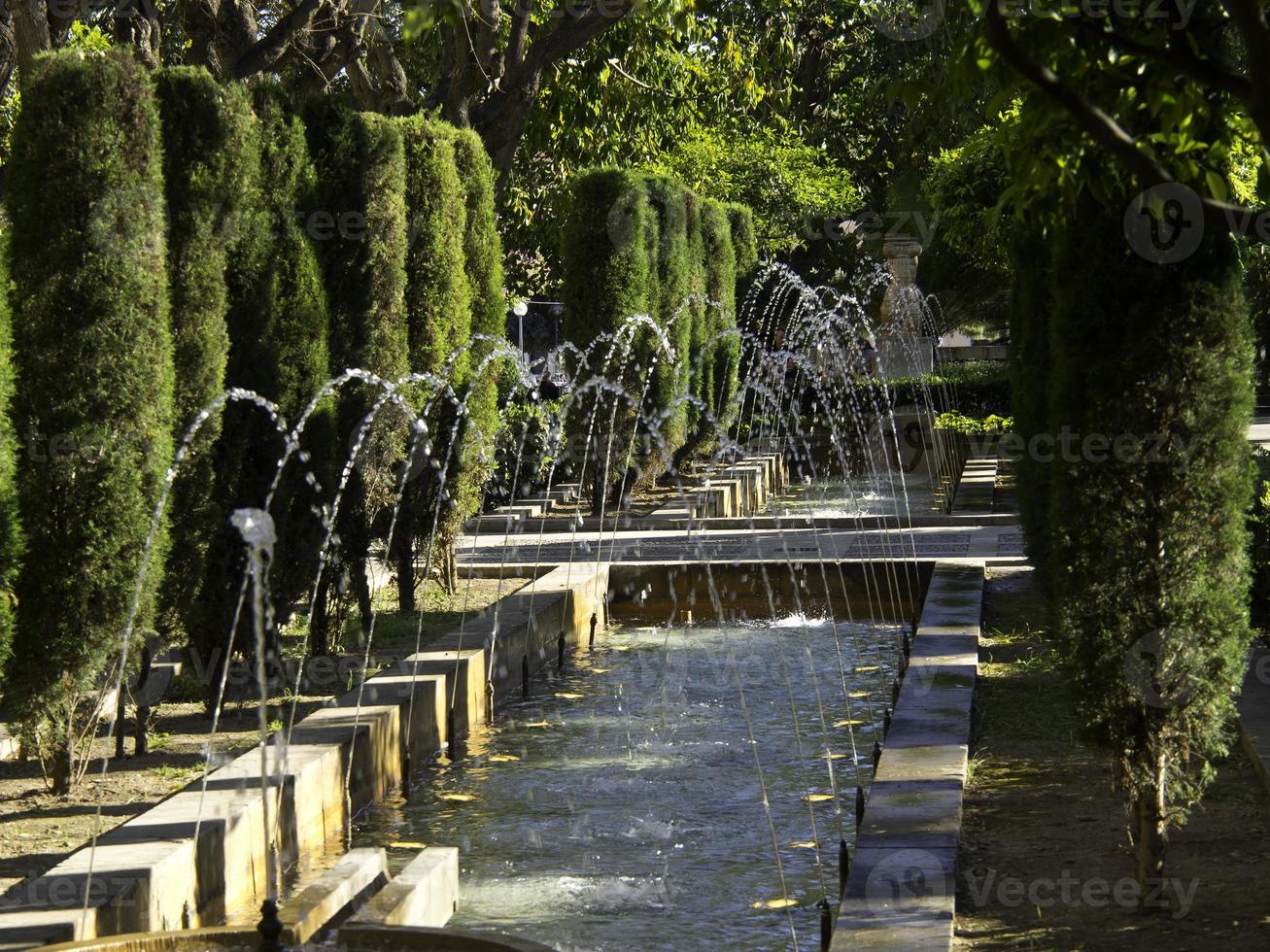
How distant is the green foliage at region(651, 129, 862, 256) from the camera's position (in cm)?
2905

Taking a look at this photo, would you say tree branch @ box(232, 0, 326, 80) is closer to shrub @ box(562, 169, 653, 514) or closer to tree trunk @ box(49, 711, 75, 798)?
shrub @ box(562, 169, 653, 514)

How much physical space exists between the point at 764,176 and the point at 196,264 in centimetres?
2319

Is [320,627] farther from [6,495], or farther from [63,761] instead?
[6,495]

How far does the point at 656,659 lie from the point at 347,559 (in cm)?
204

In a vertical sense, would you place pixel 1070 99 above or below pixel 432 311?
below

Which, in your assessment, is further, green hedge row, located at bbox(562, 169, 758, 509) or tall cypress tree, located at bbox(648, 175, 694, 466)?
tall cypress tree, located at bbox(648, 175, 694, 466)

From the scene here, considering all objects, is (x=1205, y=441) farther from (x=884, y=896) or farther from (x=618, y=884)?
(x=618, y=884)

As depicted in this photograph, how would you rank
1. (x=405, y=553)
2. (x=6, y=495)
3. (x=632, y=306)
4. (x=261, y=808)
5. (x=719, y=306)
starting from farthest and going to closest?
(x=719, y=306), (x=632, y=306), (x=405, y=553), (x=6, y=495), (x=261, y=808)

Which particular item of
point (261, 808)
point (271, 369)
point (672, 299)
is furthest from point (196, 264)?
point (672, 299)

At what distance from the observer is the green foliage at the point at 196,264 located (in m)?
7.59

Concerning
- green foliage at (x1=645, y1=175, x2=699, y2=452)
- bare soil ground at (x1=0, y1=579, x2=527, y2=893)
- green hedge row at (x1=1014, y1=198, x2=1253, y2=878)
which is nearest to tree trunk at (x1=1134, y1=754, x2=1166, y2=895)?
green hedge row at (x1=1014, y1=198, x2=1253, y2=878)

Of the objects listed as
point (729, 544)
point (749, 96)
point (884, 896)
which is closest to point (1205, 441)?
point (884, 896)

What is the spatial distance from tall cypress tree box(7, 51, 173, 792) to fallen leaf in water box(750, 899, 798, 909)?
2.94 m

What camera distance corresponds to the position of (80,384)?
6.60 meters
